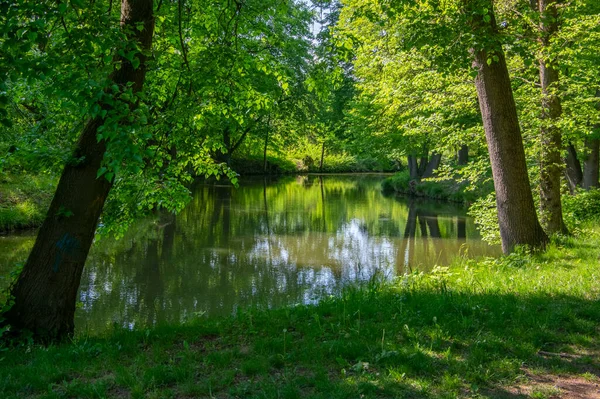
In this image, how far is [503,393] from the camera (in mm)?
3141

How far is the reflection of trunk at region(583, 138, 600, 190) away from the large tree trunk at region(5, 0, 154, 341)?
12.3 m

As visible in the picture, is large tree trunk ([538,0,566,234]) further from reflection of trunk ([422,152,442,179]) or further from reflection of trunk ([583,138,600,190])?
reflection of trunk ([422,152,442,179])

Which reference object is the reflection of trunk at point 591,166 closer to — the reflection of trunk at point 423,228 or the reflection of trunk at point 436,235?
the reflection of trunk at point 436,235

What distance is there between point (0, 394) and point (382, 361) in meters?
2.78

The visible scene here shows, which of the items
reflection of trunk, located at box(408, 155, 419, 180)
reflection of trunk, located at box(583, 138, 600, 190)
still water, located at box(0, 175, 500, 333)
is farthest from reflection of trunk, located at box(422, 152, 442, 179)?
reflection of trunk, located at box(583, 138, 600, 190)

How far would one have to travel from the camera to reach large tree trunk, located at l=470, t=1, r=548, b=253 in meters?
7.29

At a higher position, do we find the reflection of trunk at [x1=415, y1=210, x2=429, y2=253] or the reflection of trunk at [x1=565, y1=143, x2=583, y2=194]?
the reflection of trunk at [x1=565, y1=143, x2=583, y2=194]

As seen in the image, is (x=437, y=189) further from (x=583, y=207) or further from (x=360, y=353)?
(x=360, y=353)

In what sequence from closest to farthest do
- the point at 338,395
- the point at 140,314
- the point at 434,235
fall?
the point at 338,395
the point at 140,314
the point at 434,235

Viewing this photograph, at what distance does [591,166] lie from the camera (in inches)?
510

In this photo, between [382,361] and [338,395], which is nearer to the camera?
[338,395]

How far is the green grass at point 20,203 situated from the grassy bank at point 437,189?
14995mm

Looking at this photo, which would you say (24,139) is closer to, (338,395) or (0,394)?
(0,394)

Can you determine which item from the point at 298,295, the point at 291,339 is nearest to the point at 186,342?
the point at 291,339
